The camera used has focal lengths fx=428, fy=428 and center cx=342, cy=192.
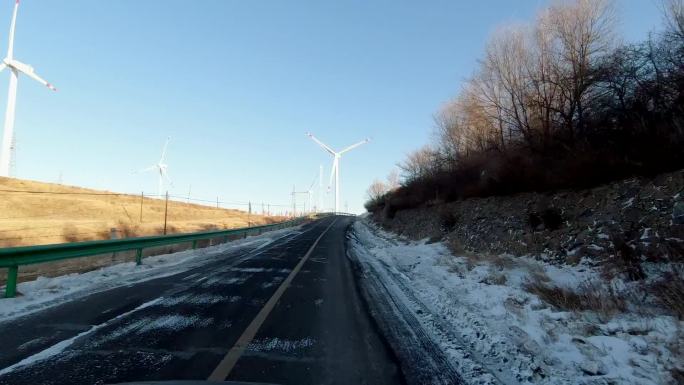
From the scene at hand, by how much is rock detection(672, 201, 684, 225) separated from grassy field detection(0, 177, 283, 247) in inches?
1043

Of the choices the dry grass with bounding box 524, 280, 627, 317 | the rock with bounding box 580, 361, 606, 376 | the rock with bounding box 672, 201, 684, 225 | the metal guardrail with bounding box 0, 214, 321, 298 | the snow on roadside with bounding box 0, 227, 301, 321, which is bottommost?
the rock with bounding box 580, 361, 606, 376

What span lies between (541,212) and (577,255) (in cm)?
309

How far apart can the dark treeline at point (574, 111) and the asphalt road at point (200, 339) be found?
8.80 m

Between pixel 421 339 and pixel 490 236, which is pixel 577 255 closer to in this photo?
pixel 490 236

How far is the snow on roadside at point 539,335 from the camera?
4.34 meters

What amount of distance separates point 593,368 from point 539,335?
126cm

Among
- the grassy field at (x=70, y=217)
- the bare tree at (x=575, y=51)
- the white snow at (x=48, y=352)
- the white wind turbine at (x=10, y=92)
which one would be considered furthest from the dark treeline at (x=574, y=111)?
the white wind turbine at (x=10, y=92)

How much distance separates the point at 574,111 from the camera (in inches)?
732

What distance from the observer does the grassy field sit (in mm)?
26297

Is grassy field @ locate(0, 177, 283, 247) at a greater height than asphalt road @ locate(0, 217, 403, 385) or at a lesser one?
greater

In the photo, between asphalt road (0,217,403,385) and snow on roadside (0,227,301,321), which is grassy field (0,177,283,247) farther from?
asphalt road (0,217,403,385)

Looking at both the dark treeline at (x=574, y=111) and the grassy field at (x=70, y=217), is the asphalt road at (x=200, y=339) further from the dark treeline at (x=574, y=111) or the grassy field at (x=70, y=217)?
the grassy field at (x=70, y=217)

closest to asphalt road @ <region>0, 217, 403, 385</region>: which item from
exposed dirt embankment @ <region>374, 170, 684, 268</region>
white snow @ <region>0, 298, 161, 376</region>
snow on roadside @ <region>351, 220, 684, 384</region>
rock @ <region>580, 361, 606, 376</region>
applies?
white snow @ <region>0, 298, 161, 376</region>

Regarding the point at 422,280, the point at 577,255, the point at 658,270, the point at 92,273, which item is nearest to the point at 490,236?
the point at 577,255
